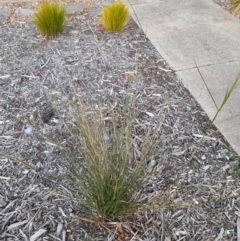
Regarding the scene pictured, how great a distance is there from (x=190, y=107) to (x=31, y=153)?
107 cm

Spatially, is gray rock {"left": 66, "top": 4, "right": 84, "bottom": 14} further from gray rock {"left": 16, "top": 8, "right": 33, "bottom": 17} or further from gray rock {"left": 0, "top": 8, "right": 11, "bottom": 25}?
gray rock {"left": 0, "top": 8, "right": 11, "bottom": 25}

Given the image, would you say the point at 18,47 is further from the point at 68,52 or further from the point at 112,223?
the point at 112,223

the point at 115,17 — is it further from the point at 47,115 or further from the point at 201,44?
the point at 47,115

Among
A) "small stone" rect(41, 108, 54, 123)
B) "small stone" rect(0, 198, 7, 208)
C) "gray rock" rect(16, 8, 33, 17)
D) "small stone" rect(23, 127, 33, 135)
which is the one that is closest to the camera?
"small stone" rect(0, 198, 7, 208)

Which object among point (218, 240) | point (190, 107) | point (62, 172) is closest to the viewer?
point (218, 240)

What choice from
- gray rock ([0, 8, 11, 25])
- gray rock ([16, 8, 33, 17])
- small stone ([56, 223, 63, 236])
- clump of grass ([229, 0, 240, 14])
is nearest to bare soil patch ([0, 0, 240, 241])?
small stone ([56, 223, 63, 236])

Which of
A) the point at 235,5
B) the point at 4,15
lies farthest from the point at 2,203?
the point at 235,5

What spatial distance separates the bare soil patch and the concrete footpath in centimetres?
9

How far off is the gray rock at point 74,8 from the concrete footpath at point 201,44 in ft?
Answer: 1.71

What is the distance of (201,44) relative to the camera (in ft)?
10.3

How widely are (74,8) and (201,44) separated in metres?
1.36

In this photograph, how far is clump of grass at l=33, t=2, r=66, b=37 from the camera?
9.79 ft

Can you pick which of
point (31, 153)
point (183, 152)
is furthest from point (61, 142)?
point (183, 152)

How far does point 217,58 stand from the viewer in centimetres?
296
